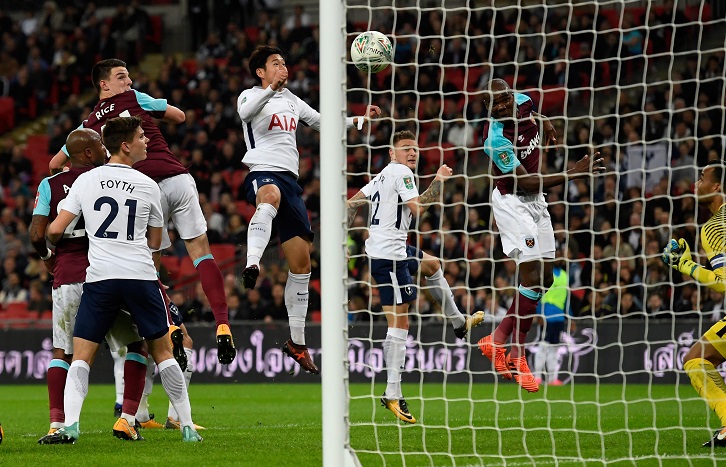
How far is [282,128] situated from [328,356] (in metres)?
3.26

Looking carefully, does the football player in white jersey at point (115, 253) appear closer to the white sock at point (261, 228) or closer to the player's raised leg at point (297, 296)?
the white sock at point (261, 228)

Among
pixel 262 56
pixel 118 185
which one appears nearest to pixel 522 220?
pixel 262 56

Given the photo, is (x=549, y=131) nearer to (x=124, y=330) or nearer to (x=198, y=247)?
(x=198, y=247)

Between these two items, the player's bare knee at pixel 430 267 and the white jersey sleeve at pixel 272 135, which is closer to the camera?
the white jersey sleeve at pixel 272 135

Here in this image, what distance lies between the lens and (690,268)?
6734mm

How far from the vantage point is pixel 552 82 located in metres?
17.5

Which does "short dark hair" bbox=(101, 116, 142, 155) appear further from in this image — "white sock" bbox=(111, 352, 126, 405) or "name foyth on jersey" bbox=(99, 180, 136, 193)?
"white sock" bbox=(111, 352, 126, 405)

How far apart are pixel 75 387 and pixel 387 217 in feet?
10.8

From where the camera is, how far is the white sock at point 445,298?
29.1ft

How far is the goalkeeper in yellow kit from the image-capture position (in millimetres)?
6609

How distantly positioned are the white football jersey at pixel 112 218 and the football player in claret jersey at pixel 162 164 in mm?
1373

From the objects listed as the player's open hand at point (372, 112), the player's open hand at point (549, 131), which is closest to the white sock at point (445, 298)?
the player's open hand at point (549, 131)

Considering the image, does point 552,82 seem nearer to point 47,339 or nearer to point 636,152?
point 636,152

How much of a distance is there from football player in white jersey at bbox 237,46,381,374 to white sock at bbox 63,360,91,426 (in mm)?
1602
